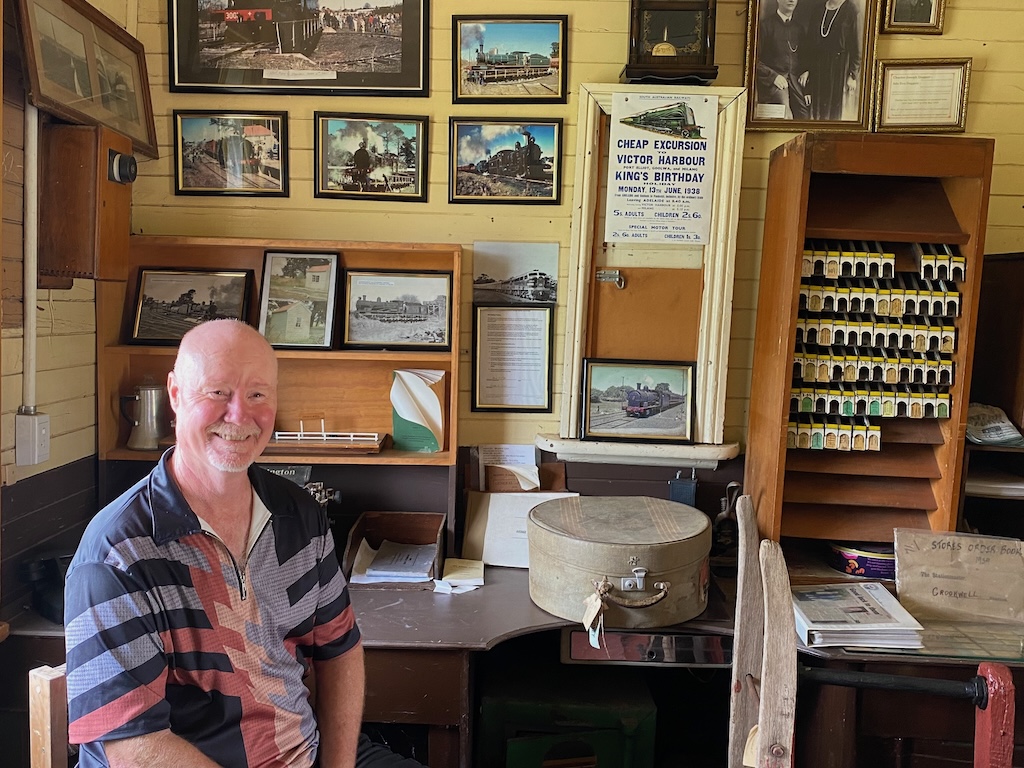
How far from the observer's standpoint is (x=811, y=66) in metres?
2.71

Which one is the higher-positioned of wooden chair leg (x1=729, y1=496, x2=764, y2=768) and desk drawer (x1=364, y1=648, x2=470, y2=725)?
wooden chair leg (x1=729, y1=496, x2=764, y2=768)

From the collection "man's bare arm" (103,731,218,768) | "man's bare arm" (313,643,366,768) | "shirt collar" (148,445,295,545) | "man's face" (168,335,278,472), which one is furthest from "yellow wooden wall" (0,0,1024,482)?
"man's bare arm" (103,731,218,768)

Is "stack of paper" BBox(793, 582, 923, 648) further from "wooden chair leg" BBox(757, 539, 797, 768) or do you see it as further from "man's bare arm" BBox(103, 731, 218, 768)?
"man's bare arm" BBox(103, 731, 218, 768)

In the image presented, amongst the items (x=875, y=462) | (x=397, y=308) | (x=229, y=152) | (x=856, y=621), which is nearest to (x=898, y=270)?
(x=875, y=462)

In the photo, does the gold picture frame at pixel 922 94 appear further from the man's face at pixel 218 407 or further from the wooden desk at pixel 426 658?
the man's face at pixel 218 407

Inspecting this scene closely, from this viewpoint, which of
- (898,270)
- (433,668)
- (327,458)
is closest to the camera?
(433,668)

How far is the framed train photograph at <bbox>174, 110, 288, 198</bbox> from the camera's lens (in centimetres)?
275

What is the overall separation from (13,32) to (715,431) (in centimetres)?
230

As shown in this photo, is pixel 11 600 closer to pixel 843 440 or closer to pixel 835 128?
pixel 843 440

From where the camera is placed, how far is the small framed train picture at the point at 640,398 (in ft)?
9.10

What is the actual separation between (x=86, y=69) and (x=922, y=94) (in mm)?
2605

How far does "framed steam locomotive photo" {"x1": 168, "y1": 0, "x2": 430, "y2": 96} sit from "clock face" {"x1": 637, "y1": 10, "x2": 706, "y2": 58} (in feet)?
2.40

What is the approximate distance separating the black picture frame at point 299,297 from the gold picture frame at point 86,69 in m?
0.55

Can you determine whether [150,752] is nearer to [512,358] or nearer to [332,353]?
[332,353]
